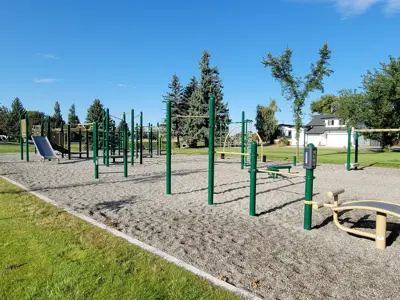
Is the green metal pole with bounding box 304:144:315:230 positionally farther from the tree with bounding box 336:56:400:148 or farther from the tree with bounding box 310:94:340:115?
the tree with bounding box 310:94:340:115

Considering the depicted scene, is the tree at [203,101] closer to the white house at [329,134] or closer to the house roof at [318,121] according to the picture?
the white house at [329,134]

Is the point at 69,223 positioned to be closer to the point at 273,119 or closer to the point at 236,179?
the point at 236,179

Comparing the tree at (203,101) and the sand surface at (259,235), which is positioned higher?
the tree at (203,101)

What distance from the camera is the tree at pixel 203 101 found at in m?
39.2

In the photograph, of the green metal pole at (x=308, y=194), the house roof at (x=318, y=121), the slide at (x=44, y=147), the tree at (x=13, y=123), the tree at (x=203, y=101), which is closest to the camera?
the green metal pole at (x=308, y=194)

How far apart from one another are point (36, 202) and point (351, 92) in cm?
3226

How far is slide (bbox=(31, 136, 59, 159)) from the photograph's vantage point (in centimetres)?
1627

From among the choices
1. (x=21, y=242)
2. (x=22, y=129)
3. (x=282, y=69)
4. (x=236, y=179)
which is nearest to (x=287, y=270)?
(x=21, y=242)

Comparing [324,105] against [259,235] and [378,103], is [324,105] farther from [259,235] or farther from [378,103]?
[259,235]

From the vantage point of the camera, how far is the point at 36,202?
20.4 ft

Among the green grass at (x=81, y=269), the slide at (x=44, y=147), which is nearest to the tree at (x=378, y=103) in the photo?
the slide at (x=44, y=147)

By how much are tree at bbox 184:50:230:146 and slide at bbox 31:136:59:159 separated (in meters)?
23.3

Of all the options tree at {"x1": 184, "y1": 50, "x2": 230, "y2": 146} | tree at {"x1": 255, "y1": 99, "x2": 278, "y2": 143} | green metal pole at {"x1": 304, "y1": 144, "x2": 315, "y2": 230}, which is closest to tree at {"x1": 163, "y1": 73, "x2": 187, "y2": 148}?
tree at {"x1": 184, "y1": 50, "x2": 230, "y2": 146}

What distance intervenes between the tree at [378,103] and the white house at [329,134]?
21.6 metres
